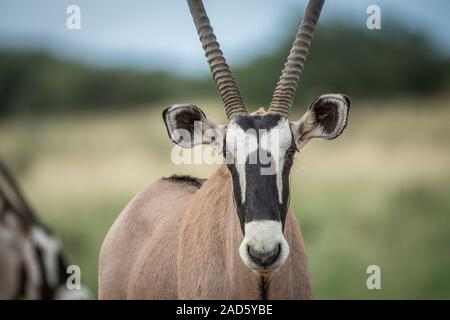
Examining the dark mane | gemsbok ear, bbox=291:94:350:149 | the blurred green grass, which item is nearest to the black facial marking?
gemsbok ear, bbox=291:94:350:149

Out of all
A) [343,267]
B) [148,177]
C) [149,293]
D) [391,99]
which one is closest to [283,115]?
[149,293]

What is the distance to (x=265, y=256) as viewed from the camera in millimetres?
6508

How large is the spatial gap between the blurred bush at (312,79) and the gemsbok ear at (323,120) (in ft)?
81.5

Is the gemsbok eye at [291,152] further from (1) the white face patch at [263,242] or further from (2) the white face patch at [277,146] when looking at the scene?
(1) the white face patch at [263,242]

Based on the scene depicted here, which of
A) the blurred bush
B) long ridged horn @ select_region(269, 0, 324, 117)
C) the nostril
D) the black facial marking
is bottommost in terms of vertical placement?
the nostril

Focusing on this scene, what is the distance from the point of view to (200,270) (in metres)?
7.49

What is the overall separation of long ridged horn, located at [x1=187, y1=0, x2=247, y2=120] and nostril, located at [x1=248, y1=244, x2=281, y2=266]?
129cm

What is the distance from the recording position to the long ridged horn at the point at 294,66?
7.39 metres

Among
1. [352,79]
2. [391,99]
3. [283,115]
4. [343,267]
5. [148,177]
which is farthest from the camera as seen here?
[352,79]

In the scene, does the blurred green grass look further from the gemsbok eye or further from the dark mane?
the gemsbok eye

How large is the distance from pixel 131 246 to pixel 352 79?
88.9 feet

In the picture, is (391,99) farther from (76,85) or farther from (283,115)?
(283,115)

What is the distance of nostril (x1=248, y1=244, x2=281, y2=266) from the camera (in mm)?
6508

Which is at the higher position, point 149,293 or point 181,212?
point 181,212
